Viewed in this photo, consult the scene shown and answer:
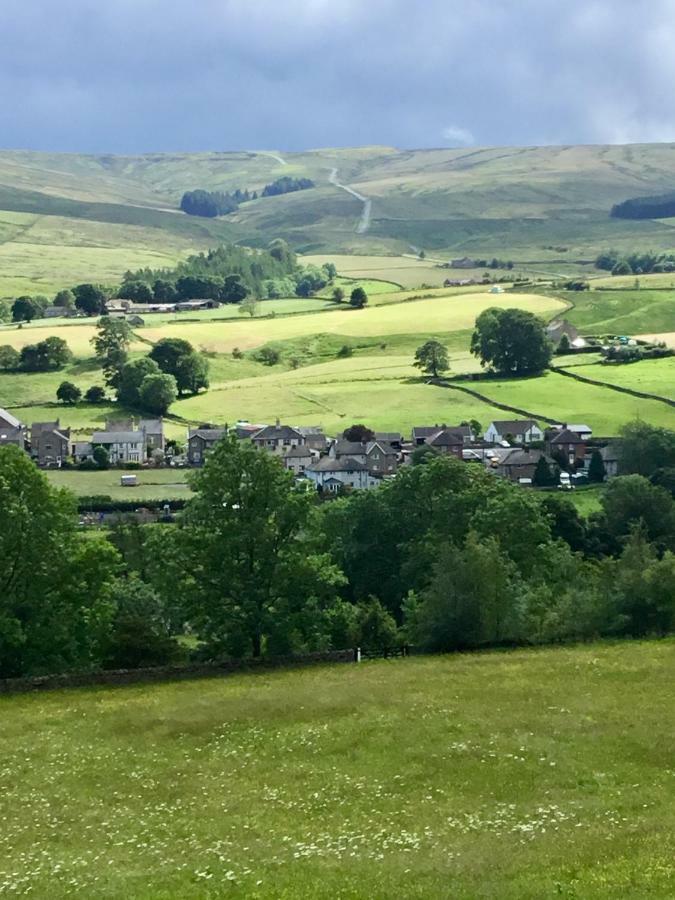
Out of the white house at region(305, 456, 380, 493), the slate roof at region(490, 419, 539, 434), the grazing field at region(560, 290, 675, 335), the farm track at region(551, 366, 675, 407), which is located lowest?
the white house at region(305, 456, 380, 493)

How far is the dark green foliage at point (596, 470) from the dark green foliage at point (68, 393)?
189 ft

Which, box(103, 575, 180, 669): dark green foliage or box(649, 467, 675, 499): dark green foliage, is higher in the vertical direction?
box(103, 575, 180, 669): dark green foliage

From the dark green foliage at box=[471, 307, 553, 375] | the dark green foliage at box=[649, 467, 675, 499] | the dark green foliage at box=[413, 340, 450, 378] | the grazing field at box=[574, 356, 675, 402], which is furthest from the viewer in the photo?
the dark green foliage at box=[471, 307, 553, 375]

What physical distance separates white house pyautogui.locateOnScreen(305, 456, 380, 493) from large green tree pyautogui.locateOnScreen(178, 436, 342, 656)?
6083cm

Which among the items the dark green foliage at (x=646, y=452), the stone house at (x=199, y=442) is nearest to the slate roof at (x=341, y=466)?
the stone house at (x=199, y=442)

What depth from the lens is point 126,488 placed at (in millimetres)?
102875

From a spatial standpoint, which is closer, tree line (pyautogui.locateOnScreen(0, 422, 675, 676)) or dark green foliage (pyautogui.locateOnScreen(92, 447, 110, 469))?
tree line (pyautogui.locateOnScreen(0, 422, 675, 676))

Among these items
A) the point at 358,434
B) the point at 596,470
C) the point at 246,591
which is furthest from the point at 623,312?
the point at 246,591

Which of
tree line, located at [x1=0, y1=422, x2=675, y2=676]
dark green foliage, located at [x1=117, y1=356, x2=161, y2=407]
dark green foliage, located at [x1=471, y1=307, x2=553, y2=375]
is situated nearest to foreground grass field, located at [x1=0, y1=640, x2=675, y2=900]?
tree line, located at [x1=0, y1=422, x2=675, y2=676]

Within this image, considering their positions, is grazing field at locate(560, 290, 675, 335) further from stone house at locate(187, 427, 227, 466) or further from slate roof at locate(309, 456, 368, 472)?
stone house at locate(187, 427, 227, 466)

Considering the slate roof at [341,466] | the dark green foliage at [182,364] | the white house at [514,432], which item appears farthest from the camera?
the dark green foliage at [182,364]

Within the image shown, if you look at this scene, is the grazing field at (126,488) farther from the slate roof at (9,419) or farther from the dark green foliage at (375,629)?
the dark green foliage at (375,629)

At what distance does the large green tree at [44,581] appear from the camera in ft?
147

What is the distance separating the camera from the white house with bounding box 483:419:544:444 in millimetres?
118438
